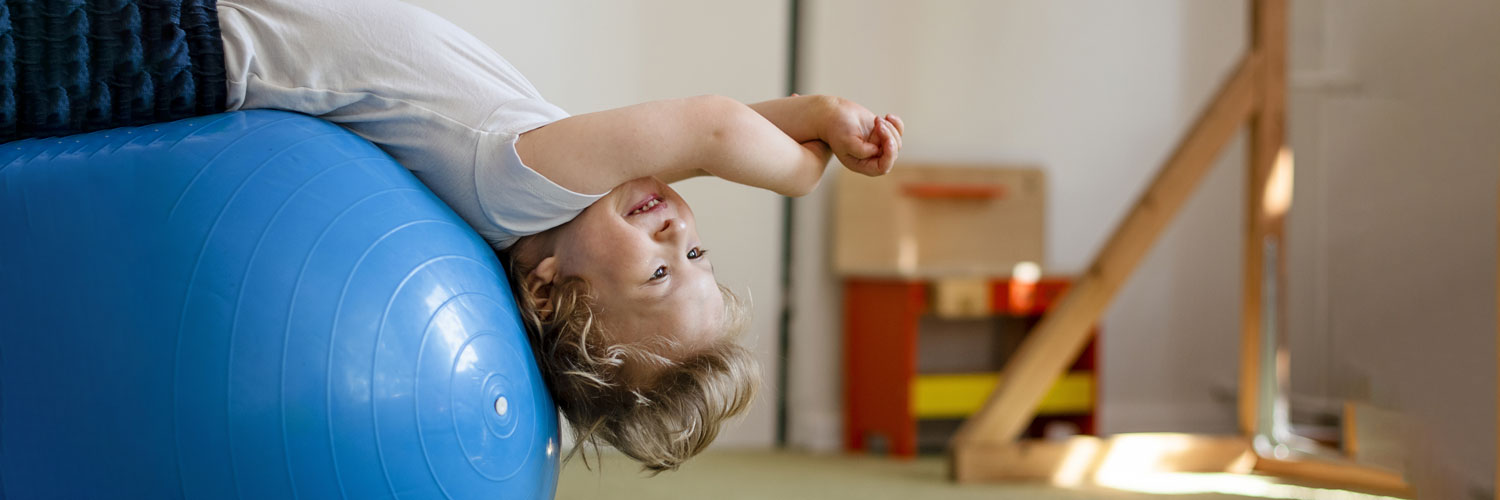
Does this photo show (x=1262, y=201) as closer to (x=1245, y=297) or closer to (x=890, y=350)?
(x=1245, y=297)

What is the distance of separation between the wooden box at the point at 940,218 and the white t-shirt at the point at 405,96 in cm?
232

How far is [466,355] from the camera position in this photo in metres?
1.17

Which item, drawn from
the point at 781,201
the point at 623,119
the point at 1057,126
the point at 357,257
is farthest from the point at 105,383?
the point at 1057,126

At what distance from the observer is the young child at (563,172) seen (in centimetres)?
132

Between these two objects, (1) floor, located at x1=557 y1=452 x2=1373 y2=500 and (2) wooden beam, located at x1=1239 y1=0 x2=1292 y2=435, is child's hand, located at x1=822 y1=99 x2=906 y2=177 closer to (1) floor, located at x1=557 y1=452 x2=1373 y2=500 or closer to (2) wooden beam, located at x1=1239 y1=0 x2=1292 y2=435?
(1) floor, located at x1=557 y1=452 x2=1373 y2=500

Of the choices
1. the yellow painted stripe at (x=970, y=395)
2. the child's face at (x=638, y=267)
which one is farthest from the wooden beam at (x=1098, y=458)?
the child's face at (x=638, y=267)

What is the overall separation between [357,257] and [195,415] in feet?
0.67

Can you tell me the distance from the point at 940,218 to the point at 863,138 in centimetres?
240

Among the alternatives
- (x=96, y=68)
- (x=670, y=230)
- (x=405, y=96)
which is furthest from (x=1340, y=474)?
(x=96, y=68)

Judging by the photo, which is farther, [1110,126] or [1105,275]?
[1110,126]

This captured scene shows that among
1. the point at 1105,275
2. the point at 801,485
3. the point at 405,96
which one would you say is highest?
the point at 405,96

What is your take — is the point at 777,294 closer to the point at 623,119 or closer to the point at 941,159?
the point at 941,159

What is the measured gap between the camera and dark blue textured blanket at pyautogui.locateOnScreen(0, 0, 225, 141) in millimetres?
1269

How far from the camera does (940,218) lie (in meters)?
3.88
